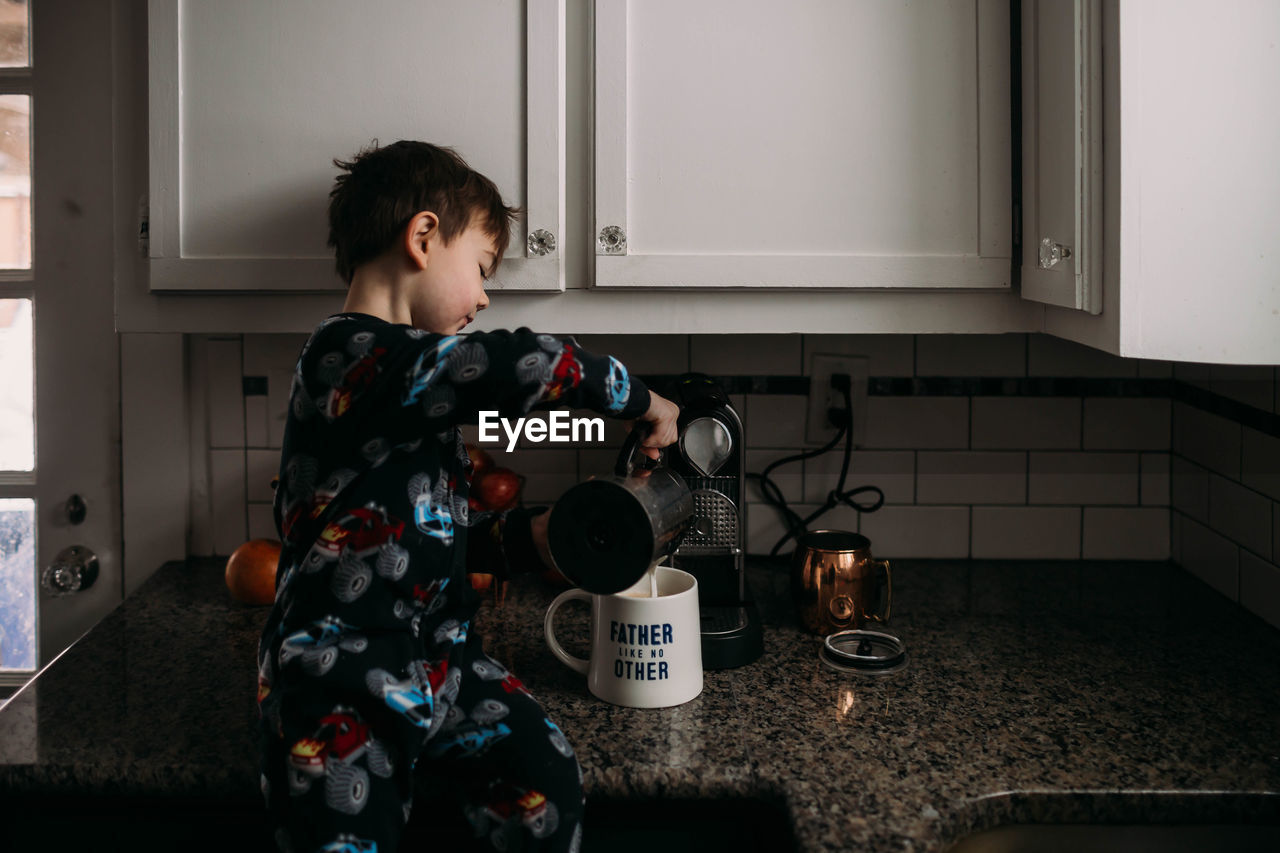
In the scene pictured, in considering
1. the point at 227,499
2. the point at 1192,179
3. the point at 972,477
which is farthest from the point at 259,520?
the point at 1192,179

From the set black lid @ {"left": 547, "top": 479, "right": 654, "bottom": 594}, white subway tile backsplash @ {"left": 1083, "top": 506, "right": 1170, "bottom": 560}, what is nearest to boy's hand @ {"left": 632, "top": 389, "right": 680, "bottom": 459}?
black lid @ {"left": 547, "top": 479, "right": 654, "bottom": 594}

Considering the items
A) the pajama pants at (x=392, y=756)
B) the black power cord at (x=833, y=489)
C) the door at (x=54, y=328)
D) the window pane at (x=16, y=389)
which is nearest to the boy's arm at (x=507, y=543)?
the pajama pants at (x=392, y=756)

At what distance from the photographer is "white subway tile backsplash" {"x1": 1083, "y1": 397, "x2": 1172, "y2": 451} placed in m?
1.69

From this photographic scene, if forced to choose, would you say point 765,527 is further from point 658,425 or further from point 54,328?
point 54,328

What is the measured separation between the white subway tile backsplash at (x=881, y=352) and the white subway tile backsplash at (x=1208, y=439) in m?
0.42

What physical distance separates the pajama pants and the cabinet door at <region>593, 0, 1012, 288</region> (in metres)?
0.56

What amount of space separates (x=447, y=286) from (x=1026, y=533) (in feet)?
3.50

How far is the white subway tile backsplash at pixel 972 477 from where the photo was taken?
5.60 ft

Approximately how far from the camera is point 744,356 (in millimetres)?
1701

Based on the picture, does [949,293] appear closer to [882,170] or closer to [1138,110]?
[882,170]

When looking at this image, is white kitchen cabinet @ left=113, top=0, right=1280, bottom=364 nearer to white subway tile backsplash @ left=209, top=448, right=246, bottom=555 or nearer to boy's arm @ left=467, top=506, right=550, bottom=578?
boy's arm @ left=467, top=506, right=550, bottom=578

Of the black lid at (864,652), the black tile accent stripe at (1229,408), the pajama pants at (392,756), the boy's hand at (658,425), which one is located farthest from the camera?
the black tile accent stripe at (1229,408)

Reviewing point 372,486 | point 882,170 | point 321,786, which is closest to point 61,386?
point 372,486

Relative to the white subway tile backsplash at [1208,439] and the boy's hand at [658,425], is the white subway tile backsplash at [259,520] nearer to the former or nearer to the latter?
the boy's hand at [658,425]
